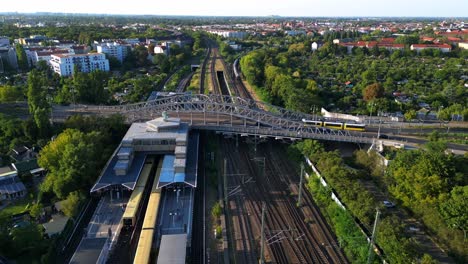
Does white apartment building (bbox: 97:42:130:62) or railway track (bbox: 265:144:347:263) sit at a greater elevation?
white apartment building (bbox: 97:42:130:62)

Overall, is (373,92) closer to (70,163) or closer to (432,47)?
(70,163)

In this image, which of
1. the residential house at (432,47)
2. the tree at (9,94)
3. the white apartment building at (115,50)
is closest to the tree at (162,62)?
the white apartment building at (115,50)

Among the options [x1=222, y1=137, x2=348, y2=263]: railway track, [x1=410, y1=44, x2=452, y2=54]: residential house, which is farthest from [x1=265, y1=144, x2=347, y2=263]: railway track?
[x1=410, y1=44, x2=452, y2=54]: residential house

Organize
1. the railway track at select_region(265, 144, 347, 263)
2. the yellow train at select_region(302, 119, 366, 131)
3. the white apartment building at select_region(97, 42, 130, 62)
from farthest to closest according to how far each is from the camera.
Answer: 1. the white apartment building at select_region(97, 42, 130, 62)
2. the yellow train at select_region(302, 119, 366, 131)
3. the railway track at select_region(265, 144, 347, 263)

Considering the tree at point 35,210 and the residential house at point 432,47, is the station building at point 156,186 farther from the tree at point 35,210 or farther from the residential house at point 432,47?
the residential house at point 432,47

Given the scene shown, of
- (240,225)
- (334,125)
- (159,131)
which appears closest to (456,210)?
(240,225)

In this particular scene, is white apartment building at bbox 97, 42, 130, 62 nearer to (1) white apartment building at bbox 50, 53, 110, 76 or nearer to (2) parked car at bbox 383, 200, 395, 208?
(1) white apartment building at bbox 50, 53, 110, 76

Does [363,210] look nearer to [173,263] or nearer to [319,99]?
[173,263]
